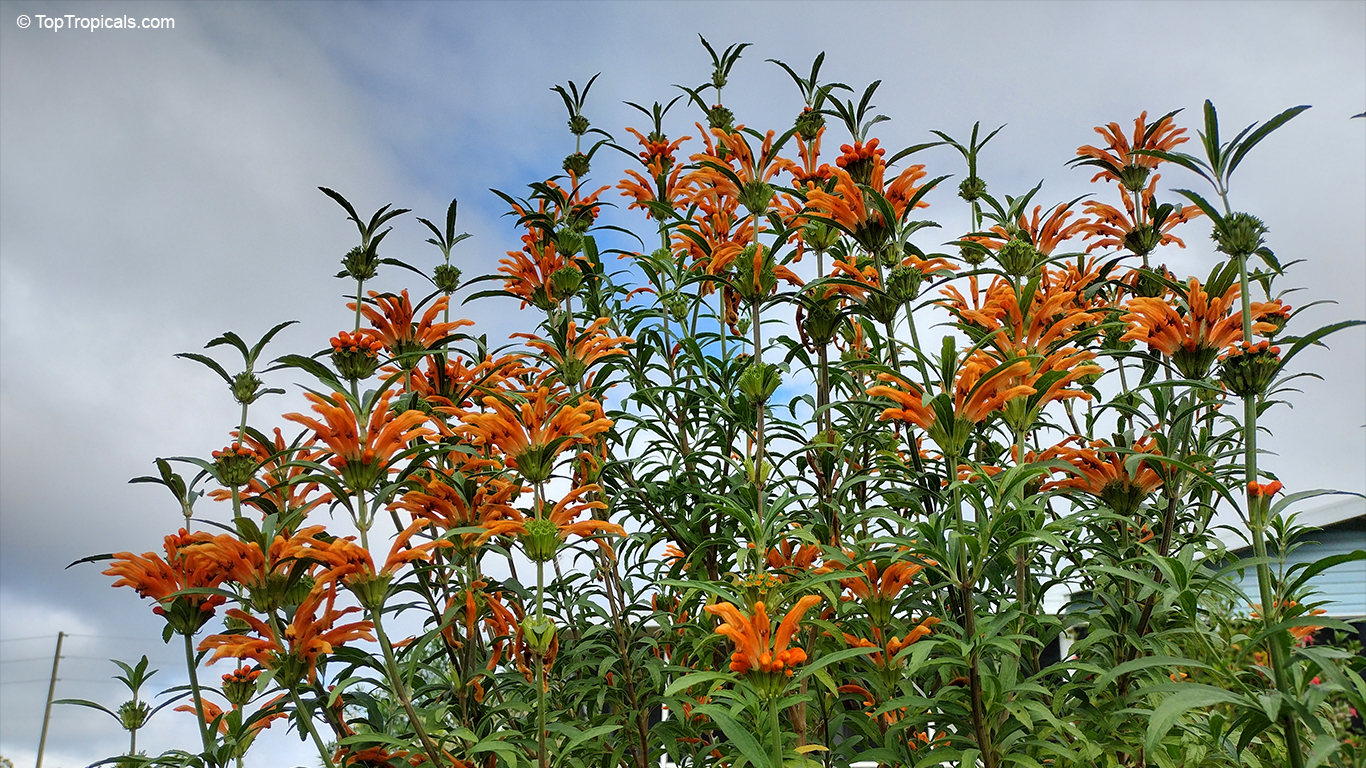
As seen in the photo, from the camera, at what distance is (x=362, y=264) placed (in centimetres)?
205

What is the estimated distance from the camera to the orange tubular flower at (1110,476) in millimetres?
2012

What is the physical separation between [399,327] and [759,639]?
4.21 feet

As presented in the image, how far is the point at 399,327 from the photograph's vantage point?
7.35 ft

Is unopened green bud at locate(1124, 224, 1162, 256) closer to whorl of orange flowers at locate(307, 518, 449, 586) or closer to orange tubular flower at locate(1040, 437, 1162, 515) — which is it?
orange tubular flower at locate(1040, 437, 1162, 515)

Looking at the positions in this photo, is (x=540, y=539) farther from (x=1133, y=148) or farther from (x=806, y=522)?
(x=1133, y=148)

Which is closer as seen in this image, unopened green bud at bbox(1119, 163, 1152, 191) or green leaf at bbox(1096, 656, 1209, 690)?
green leaf at bbox(1096, 656, 1209, 690)

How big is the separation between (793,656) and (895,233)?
1072 mm

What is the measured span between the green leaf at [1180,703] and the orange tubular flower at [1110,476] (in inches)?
28.9

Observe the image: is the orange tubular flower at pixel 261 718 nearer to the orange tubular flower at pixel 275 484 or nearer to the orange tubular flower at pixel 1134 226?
the orange tubular flower at pixel 275 484

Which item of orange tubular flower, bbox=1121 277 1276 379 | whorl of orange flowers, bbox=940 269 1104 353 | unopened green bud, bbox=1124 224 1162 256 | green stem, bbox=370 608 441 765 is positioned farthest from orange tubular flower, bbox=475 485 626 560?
unopened green bud, bbox=1124 224 1162 256

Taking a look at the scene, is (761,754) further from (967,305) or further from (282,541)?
(967,305)

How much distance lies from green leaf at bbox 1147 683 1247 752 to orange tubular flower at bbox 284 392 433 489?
1409 mm

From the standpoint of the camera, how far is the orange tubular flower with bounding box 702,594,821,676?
59.7 inches

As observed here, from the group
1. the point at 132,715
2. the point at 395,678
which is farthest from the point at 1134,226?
the point at 132,715
